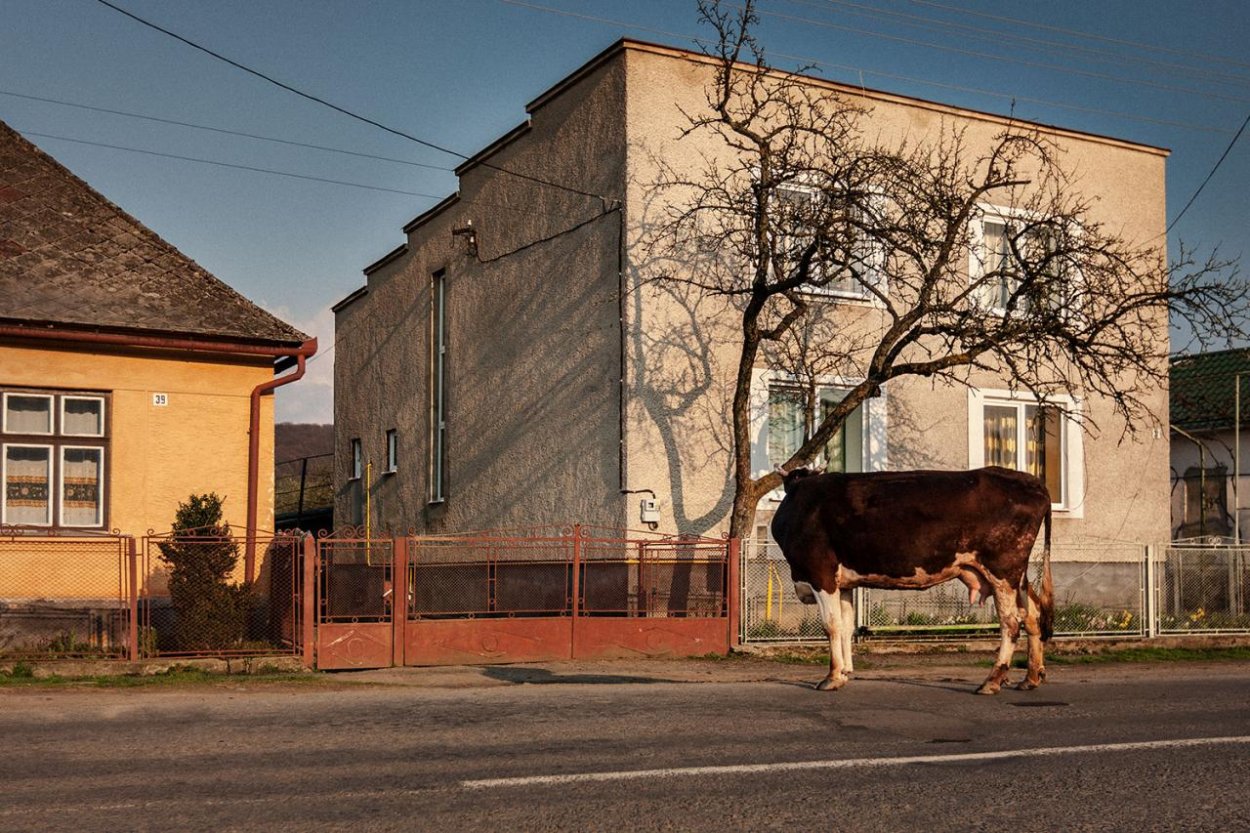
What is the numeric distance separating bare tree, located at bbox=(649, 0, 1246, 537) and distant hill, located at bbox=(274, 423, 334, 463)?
240ft

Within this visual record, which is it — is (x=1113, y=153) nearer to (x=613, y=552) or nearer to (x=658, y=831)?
(x=613, y=552)

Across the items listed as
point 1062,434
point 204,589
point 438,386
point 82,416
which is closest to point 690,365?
point 438,386

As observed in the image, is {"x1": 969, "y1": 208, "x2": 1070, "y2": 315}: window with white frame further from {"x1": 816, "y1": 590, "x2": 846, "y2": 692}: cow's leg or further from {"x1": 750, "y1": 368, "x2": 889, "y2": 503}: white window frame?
{"x1": 816, "y1": 590, "x2": 846, "y2": 692}: cow's leg

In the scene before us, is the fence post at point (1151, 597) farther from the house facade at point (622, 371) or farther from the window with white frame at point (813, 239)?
the window with white frame at point (813, 239)

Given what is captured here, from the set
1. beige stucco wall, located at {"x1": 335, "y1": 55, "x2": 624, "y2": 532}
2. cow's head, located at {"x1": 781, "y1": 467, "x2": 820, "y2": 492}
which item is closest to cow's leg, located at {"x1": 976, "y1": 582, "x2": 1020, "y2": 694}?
cow's head, located at {"x1": 781, "y1": 467, "x2": 820, "y2": 492}

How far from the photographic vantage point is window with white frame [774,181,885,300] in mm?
18344

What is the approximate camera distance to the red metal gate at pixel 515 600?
16078 millimetres

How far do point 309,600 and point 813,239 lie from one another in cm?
799

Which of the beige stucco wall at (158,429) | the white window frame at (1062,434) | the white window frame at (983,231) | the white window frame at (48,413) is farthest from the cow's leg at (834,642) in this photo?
the white window frame at (983,231)

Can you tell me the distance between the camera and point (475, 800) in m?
7.09

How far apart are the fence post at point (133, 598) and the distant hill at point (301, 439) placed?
3014 inches

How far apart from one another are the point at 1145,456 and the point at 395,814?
20.4 metres

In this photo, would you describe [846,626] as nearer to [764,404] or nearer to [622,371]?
[622,371]

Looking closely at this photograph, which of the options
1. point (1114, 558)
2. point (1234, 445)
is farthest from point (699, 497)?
point (1234, 445)
